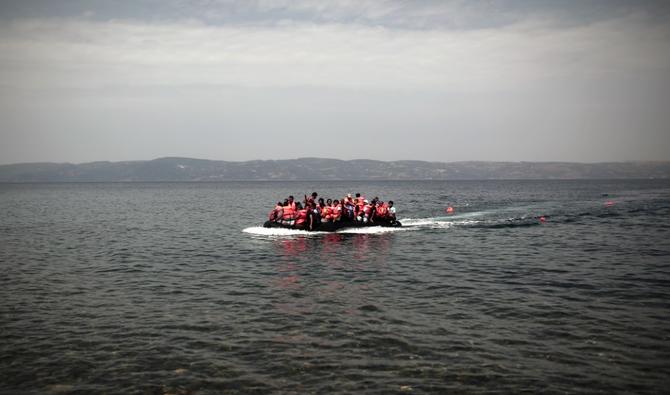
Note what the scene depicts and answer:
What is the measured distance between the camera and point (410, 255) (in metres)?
32.2

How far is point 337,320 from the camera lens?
1769 cm

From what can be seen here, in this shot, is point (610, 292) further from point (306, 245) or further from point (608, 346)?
point (306, 245)

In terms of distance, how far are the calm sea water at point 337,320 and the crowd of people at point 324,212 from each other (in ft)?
27.7

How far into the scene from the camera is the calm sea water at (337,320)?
12859 millimetres

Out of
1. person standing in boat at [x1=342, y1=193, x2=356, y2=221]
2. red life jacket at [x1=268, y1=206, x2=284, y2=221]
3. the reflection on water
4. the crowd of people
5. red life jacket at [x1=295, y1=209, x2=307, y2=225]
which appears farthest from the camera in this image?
person standing in boat at [x1=342, y1=193, x2=356, y2=221]

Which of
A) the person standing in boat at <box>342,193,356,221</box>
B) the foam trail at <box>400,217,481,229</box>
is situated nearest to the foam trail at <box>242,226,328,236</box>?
the person standing in boat at <box>342,193,356,221</box>

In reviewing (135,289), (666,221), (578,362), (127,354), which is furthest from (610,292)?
(666,221)

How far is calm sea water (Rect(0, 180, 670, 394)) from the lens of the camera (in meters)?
12.9

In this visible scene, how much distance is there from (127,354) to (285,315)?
5.71 meters

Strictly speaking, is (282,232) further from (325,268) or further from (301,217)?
(325,268)

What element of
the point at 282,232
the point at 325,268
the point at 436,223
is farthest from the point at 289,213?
the point at 436,223

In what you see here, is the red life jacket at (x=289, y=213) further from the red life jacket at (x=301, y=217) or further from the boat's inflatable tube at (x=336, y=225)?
the boat's inflatable tube at (x=336, y=225)

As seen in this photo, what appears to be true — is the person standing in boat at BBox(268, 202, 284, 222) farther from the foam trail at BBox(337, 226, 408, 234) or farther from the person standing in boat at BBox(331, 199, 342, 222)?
the foam trail at BBox(337, 226, 408, 234)

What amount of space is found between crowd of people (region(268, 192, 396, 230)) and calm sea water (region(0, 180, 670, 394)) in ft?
27.7
